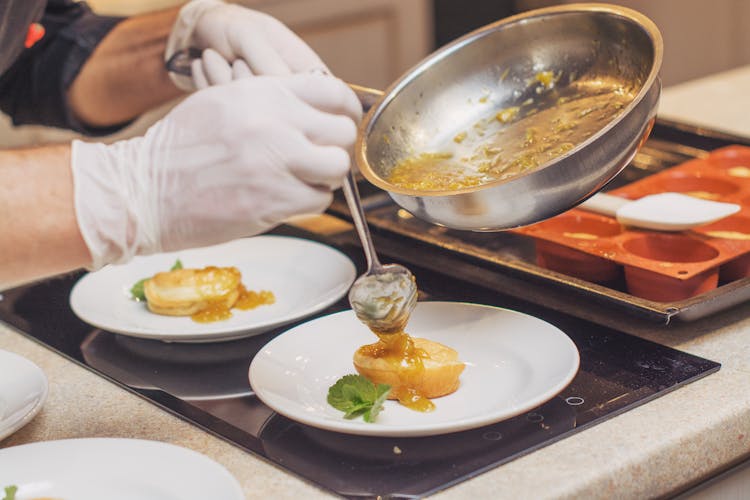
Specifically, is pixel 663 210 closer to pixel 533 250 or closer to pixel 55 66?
pixel 533 250

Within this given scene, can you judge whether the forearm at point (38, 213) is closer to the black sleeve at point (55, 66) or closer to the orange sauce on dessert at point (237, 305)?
the orange sauce on dessert at point (237, 305)

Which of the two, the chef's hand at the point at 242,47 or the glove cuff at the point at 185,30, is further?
the glove cuff at the point at 185,30

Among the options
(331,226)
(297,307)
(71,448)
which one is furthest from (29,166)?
(331,226)

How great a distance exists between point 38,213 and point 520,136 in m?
0.63

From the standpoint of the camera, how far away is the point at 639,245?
1.48 metres

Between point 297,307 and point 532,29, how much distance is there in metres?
0.51

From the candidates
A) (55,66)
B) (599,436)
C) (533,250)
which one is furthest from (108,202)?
(55,66)

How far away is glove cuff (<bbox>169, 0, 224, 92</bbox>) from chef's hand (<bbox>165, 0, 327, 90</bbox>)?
0.03 ft

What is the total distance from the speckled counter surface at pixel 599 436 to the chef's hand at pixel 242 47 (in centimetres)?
44

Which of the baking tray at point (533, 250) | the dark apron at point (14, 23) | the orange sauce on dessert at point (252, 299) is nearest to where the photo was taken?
the baking tray at point (533, 250)

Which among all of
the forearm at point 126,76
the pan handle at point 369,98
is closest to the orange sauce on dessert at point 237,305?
the pan handle at point 369,98

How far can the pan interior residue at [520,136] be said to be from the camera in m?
1.30

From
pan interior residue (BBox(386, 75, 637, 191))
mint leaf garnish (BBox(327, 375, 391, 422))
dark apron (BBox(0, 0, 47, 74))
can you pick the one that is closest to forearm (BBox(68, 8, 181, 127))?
dark apron (BBox(0, 0, 47, 74))

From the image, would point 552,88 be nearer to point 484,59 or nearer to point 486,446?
point 484,59
